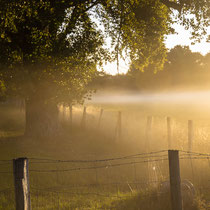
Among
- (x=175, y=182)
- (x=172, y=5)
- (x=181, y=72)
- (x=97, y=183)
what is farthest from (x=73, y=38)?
(x=181, y=72)

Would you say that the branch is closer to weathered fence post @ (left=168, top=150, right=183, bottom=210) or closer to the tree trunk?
the tree trunk

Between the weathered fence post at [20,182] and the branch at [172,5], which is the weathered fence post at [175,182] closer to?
the weathered fence post at [20,182]

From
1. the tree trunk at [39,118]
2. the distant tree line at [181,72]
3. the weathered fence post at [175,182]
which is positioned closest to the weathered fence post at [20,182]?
the weathered fence post at [175,182]

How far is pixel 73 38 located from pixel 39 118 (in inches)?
241

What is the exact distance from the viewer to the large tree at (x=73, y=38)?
13.9 m

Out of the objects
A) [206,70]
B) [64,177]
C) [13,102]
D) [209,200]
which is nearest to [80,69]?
[64,177]

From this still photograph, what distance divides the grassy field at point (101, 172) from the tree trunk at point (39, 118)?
21.2 inches

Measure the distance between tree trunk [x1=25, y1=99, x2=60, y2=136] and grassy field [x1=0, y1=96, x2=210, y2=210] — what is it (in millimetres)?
539

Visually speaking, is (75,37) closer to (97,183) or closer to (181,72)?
(97,183)

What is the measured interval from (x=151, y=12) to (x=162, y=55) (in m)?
3.77

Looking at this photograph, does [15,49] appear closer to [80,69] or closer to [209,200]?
[80,69]

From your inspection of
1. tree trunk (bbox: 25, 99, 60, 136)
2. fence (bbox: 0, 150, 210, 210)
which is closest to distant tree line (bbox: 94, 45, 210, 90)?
tree trunk (bbox: 25, 99, 60, 136)

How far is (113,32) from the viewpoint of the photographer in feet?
50.3

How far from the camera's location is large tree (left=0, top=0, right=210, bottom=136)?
13.9 metres
